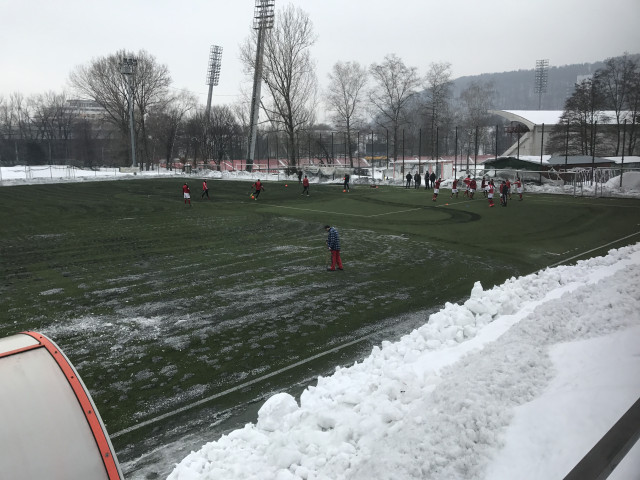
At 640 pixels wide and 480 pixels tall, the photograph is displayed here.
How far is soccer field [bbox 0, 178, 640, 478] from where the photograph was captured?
7977mm

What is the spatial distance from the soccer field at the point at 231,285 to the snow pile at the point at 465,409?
4.15 feet

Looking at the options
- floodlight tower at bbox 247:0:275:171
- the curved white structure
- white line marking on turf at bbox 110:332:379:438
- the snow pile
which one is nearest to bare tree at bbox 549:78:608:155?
floodlight tower at bbox 247:0:275:171

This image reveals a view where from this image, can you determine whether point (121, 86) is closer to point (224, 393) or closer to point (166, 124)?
point (166, 124)

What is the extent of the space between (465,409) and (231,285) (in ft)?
32.3

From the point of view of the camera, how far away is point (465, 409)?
4.68m

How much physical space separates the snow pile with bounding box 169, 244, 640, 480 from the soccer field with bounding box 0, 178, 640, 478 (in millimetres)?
1266

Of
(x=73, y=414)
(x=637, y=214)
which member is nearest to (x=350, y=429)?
(x=73, y=414)

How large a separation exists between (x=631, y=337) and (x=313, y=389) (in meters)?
4.09

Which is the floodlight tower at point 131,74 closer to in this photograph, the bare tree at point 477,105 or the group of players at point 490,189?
the group of players at point 490,189

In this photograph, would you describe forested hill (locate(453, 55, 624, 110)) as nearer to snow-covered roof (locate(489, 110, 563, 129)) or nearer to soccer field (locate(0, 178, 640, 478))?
snow-covered roof (locate(489, 110, 563, 129))

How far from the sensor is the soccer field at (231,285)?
314 inches

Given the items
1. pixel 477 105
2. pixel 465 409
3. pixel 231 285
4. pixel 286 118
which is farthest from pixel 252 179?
pixel 477 105

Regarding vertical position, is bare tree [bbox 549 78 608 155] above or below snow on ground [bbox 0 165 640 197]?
above

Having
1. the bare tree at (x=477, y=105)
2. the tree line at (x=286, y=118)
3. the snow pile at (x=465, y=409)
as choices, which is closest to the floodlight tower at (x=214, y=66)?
the tree line at (x=286, y=118)
